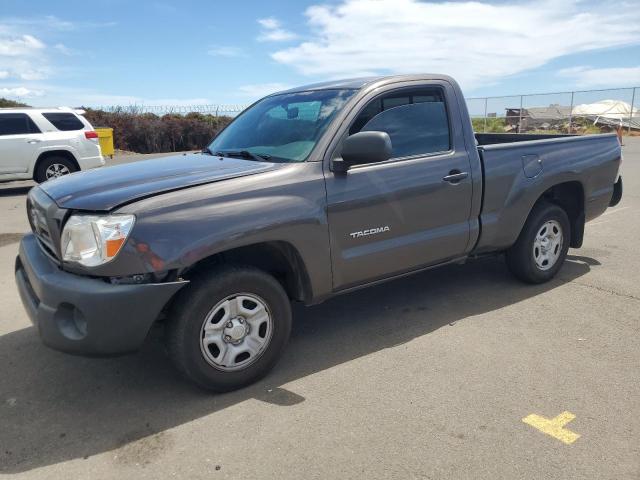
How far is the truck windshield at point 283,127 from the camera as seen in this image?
374 cm

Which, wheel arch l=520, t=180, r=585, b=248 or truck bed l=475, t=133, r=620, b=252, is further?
wheel arch l=520, t=180, r=585, b=248

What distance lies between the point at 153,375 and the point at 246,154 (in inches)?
63.4

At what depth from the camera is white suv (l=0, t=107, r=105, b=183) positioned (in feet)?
37.6

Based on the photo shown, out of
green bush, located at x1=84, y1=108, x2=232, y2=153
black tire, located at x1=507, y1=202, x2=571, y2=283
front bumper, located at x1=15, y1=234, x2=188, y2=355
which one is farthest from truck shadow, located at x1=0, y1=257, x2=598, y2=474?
green bush, located at x1=84, y1=108, x2=232, y2=153

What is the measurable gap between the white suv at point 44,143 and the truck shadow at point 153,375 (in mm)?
8510

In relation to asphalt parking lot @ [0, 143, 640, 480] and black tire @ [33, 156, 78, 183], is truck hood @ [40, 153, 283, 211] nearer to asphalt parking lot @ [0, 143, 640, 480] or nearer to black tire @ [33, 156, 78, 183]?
asphalt parking lot @ [0, 143, 640, 480]

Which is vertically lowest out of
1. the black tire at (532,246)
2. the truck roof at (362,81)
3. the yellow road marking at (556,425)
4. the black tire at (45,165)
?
the yellow road marking at (556,425)

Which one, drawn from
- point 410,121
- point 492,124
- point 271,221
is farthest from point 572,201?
point 492,124

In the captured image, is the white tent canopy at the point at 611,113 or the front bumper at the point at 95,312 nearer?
the front bumper at the point at 95,312

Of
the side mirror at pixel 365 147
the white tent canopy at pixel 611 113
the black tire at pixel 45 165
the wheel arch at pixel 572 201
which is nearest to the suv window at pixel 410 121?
the side mirror at pixel 365 147

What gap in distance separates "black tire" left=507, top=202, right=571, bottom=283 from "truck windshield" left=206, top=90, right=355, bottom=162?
2085mm

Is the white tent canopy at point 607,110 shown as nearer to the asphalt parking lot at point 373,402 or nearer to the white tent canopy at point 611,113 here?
the white tent canopy at point 611,113

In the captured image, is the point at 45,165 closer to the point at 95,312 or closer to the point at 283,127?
the point at 283,127

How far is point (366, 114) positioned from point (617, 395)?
7.65 ft
